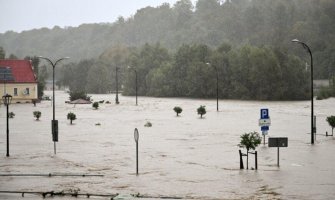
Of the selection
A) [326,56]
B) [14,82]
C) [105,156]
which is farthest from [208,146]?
[326,56]

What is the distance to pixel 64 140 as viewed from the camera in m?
35.0

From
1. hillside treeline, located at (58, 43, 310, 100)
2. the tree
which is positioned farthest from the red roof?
the tree

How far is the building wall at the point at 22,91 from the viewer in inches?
3563

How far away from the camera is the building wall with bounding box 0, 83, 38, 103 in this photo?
3563 inches

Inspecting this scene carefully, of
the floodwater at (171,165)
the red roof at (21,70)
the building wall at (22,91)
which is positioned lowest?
the floodwater at (171,165)

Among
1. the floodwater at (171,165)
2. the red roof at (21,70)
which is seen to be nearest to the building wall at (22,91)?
the red roof at (21,70)

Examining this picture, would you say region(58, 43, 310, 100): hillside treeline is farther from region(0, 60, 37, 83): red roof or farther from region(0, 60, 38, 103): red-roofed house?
region(0, 60, 38, 103): red-roofed house

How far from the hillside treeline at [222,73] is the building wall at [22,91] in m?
21.0

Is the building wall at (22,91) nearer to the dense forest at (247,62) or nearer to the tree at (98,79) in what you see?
the dense forest at (247,62)

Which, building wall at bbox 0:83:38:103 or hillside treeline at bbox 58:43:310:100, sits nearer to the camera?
building wall at bbox 0:83:38:103

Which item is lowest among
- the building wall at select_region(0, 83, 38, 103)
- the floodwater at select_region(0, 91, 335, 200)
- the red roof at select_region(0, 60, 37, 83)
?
the floodwater at select_region(0, 91, 335, 200)

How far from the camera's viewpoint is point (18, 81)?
91.1 meters

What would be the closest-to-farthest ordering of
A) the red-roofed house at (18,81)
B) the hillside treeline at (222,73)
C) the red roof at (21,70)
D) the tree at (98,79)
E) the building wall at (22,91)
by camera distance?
1. the red-roofed house at (18,81)
2. the building wall at (22,91)
3. the red roof at (21,70)
4. the hillside treeline at (222,73)
5. the tree at (98,79)

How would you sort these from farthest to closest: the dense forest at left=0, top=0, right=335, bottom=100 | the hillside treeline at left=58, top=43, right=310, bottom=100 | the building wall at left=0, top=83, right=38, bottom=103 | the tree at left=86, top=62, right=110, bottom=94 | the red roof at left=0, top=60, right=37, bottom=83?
the tree at left=86, top=62, right=110, bottom=94 < the dense forest at left=0, top=0, right=335, bottom=100 < the hillside treeline at left=58, top=43, right=310, bottom=100 < the red roof at left=0, top=60, right=37, bottom=83 < the building wall at left=0, top=83, right=38, bottom=103
